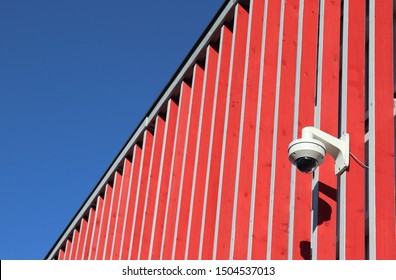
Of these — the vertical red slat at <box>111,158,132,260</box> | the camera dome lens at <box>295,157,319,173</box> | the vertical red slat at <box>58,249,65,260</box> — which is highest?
the vertical red slat at <box>58,249,65,260</box>

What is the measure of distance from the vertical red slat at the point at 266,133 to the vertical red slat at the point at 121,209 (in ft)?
15.3

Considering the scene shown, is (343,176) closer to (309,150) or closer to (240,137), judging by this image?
(309,150)

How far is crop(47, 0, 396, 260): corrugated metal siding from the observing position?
727cm

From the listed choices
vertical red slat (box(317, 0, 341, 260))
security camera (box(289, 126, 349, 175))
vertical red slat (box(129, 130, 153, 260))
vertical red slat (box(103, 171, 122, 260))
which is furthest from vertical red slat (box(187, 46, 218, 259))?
vertical red slat (box(103, 171, 122, 260))

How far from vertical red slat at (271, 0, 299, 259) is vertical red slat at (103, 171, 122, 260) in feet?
18.0

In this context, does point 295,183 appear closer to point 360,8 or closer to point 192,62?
point 360,8

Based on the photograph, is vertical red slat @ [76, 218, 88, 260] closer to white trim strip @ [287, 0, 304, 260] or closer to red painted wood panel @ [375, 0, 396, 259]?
white trim strip @ [287, 0, 304, 260]

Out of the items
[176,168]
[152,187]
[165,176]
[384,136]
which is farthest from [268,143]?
[152,187]

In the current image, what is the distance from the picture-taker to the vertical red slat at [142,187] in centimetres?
1225

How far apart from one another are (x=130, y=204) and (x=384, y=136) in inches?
259

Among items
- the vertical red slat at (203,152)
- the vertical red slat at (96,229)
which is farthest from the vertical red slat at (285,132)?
the vertical red slat at (96,229)

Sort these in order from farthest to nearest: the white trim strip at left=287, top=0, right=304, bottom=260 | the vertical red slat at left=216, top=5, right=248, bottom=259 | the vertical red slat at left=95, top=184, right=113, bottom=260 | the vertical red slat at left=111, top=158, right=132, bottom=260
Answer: the vertical red slat at left=95, top=184, right=113, bottom=260 → the vertical red slat at left=111, top=158, right=132, bottom=260 → the vertical red slat at left=216, top=5, right=248, bottom=259 → the white trim strip at left=287, top=0, right=304, bottom=260

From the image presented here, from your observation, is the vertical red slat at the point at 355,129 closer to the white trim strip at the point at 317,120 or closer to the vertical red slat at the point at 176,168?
the white trim strip at the point at 317,120

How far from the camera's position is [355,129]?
24.8 feet
